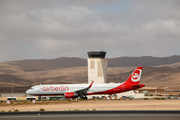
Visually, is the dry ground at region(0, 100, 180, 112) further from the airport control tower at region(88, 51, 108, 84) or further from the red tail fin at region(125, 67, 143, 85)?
the airport control tower at region(88, 51, 108, 84)

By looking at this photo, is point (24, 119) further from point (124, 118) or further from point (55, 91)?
point (55, 91)

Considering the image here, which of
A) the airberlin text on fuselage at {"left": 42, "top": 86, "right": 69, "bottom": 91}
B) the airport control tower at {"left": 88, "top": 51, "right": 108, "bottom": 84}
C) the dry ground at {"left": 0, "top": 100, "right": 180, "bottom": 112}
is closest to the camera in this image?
the dry ground at {"left": 0, "top": 100, "right": 180, "bottom": 112}

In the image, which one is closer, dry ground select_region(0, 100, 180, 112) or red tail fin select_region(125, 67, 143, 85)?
dry ground select_region(0, 100, 180, 112)

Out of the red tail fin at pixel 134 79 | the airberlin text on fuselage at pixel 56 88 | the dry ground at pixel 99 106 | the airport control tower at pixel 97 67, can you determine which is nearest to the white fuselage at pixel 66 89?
the airberlin text on fuselage at pixel 56 88

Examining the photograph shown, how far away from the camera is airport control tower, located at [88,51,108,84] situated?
94.9 meters

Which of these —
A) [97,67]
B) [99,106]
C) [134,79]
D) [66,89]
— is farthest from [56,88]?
[97,67]

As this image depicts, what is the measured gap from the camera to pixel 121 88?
2630 inches

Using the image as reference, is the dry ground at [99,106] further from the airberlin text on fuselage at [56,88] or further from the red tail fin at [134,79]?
the red tail fin at [134,79]

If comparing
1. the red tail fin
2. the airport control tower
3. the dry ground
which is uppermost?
the airport control tower

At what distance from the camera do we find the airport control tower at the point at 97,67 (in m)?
94.9

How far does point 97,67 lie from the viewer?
94875 mm

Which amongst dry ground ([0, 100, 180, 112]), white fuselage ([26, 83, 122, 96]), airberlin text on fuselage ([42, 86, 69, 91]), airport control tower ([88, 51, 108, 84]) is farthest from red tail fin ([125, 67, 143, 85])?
airport control tower ([88, 51, 108, 84])

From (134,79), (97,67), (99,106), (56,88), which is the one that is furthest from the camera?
(97,67)

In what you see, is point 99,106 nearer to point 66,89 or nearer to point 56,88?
point 66,89
